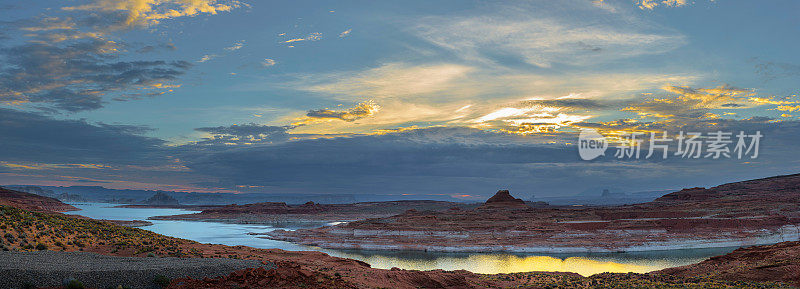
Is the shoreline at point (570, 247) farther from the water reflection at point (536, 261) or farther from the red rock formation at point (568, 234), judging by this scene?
the water reflection at point (536, 261)

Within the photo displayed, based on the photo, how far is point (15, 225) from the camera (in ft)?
113

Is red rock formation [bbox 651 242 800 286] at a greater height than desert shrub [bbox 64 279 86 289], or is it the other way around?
desert shrub [bbox 64 279 86 289]

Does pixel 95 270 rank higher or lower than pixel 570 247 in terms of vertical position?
higher

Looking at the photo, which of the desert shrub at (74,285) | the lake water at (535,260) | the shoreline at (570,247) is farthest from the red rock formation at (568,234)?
the desert shrub at (74,285)

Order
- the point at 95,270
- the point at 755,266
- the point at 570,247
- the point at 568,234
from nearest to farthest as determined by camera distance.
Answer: the point at 95,270 → the point at 755,266 → the point at 570,247 → the point at 568,234

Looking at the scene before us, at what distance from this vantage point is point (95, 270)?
75.2ft

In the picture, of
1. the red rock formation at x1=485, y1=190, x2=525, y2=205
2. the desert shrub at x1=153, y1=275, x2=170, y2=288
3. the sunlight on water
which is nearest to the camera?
the desert shrub at x1=153, y1=275, x2=170, y2=288

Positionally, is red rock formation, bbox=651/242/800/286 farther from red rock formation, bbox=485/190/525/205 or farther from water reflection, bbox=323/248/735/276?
red rock formation, bbox=485/190/525/205

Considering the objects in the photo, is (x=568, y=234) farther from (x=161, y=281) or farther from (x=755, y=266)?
(x=161, y=281)

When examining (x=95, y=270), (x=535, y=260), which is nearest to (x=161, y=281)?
(x=95, y=270)

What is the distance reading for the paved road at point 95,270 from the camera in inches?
826

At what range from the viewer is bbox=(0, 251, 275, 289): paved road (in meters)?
21.0

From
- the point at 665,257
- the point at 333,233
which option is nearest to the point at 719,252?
the point at 665,257

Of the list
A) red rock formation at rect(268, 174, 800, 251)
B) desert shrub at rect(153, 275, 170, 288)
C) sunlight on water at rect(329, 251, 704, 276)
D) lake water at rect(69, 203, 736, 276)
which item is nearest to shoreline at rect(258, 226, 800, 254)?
red rock formation at rect(268, 174, 800, 251)
